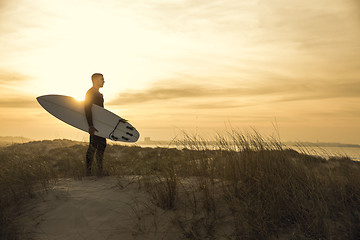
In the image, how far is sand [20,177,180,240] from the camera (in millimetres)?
3375

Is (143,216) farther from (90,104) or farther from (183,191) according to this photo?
(90,104)

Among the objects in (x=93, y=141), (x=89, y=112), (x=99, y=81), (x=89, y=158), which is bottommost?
(x=89, y=158)

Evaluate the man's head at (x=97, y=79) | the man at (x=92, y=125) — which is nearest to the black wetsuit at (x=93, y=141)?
the man at (x=92, y=125)

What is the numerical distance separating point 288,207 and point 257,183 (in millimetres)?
464

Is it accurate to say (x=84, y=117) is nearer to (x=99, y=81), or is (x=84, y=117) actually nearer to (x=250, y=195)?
(x=99, y=81)

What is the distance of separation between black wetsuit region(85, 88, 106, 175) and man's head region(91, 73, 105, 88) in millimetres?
137

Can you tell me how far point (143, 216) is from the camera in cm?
359

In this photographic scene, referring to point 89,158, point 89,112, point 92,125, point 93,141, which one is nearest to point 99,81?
point 89,112

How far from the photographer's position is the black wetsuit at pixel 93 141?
575 centimetres

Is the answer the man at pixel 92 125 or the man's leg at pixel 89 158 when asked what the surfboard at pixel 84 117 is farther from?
the man's leg at pixel 89 158

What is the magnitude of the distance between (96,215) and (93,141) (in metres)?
2.34

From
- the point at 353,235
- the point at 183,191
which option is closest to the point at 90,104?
the point at 183,191

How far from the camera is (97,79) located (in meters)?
5.98

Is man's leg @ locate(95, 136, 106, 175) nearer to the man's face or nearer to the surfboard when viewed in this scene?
the surfboard
